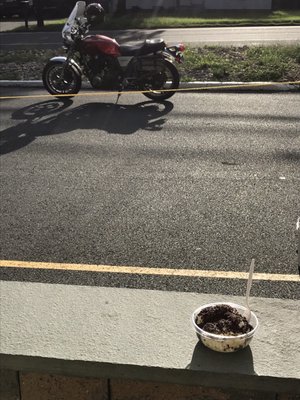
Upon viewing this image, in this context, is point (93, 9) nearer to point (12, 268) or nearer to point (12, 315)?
point (12, 268)

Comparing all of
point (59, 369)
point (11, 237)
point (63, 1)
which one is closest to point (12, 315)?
point (59, 369)

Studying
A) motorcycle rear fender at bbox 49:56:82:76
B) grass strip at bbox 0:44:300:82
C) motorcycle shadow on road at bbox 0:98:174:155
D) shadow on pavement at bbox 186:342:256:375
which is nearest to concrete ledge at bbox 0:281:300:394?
shadow on pavement at bbox 186:342:256:375

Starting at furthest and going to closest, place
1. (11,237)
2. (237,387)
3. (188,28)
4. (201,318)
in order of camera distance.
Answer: (188,28), (11,237), (201,318), (237,387)

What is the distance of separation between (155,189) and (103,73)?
181 inches

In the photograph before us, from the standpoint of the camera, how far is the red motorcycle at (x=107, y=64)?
957cm

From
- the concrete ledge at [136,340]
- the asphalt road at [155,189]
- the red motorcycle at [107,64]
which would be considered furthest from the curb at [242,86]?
Answer: the concrete ledge at [136,340]

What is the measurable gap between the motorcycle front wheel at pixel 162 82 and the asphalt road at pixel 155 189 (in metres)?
0.20

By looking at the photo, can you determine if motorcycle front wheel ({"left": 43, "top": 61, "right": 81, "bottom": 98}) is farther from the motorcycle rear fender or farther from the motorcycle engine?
the motorcycle engine

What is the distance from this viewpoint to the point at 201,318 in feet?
8.91

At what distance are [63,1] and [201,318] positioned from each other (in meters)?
30.9

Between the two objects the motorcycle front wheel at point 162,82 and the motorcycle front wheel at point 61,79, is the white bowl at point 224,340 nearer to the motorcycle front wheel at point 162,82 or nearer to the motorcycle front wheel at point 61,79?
the motorcycle front wheel at point 162,82

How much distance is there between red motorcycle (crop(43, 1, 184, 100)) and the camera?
31.4 ft

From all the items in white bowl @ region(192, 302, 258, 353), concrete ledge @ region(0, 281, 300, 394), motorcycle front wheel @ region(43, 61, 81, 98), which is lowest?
motorcycle front wheel @ region(43, 61, 81, 98)

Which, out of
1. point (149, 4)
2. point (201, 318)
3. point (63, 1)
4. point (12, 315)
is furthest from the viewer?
point (149, 4)
